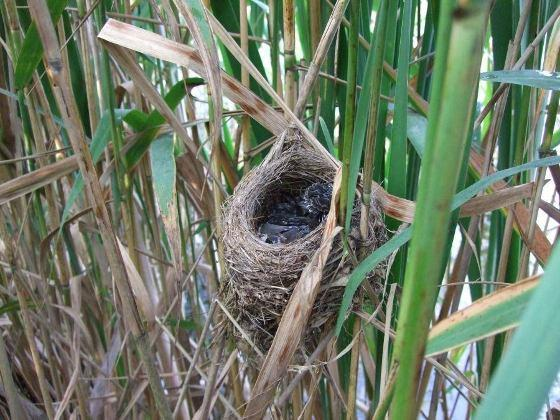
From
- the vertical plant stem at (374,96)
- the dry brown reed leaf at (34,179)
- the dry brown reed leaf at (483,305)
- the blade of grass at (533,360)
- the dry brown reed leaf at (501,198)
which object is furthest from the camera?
the dry brown reed leaf at (34,179)

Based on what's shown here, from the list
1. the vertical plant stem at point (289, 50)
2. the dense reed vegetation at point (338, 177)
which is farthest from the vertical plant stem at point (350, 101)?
the vertical plant stem at point (289, 50)

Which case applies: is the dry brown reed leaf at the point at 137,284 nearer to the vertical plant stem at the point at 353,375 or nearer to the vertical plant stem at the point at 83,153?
the vertical plant stem at the point at 83,153

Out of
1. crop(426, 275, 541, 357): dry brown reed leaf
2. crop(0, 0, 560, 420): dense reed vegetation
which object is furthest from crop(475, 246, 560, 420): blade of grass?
crop(426, 275, 541, 357): dry brown reed leaf

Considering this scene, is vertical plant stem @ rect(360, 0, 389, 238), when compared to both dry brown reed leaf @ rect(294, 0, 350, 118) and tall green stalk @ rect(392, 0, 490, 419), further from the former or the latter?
tall green stalk @ rect(392, 0, 490, 419)

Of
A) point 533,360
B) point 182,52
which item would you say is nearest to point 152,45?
point 182,52

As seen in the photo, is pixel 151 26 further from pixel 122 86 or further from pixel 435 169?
pixel 435 169
